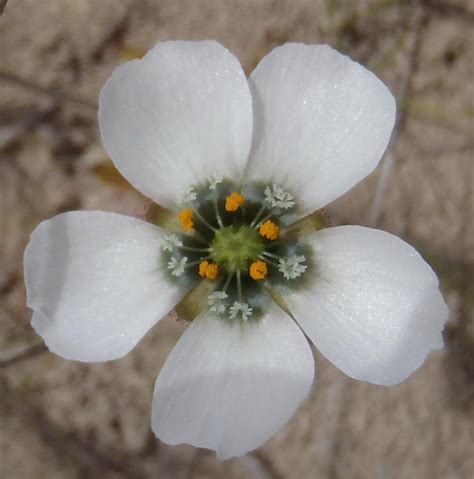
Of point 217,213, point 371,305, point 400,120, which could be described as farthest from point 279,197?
point 400,120

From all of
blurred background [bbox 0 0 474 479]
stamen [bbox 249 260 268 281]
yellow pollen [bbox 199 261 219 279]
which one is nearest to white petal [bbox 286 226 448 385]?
stamen [bbox 249 260 268 281]

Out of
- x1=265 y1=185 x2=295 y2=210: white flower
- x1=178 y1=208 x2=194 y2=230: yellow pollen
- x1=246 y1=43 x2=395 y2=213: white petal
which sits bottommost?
x1=178 y1=208 x2=194 y2=230: yellow pollen

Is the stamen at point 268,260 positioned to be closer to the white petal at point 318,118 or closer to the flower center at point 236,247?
the flower center at point 236,247

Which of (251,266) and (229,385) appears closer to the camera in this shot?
(229,385)

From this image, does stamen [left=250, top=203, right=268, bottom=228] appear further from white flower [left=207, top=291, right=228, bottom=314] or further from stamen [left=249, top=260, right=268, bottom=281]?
white flower [left=207, top=291, right=228, bottom=314]

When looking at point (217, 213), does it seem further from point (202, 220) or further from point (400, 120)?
point (400, 120)

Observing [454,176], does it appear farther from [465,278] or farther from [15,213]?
[15,213]

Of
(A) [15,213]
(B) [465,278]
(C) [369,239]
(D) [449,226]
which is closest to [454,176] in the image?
(D) [449,226]
